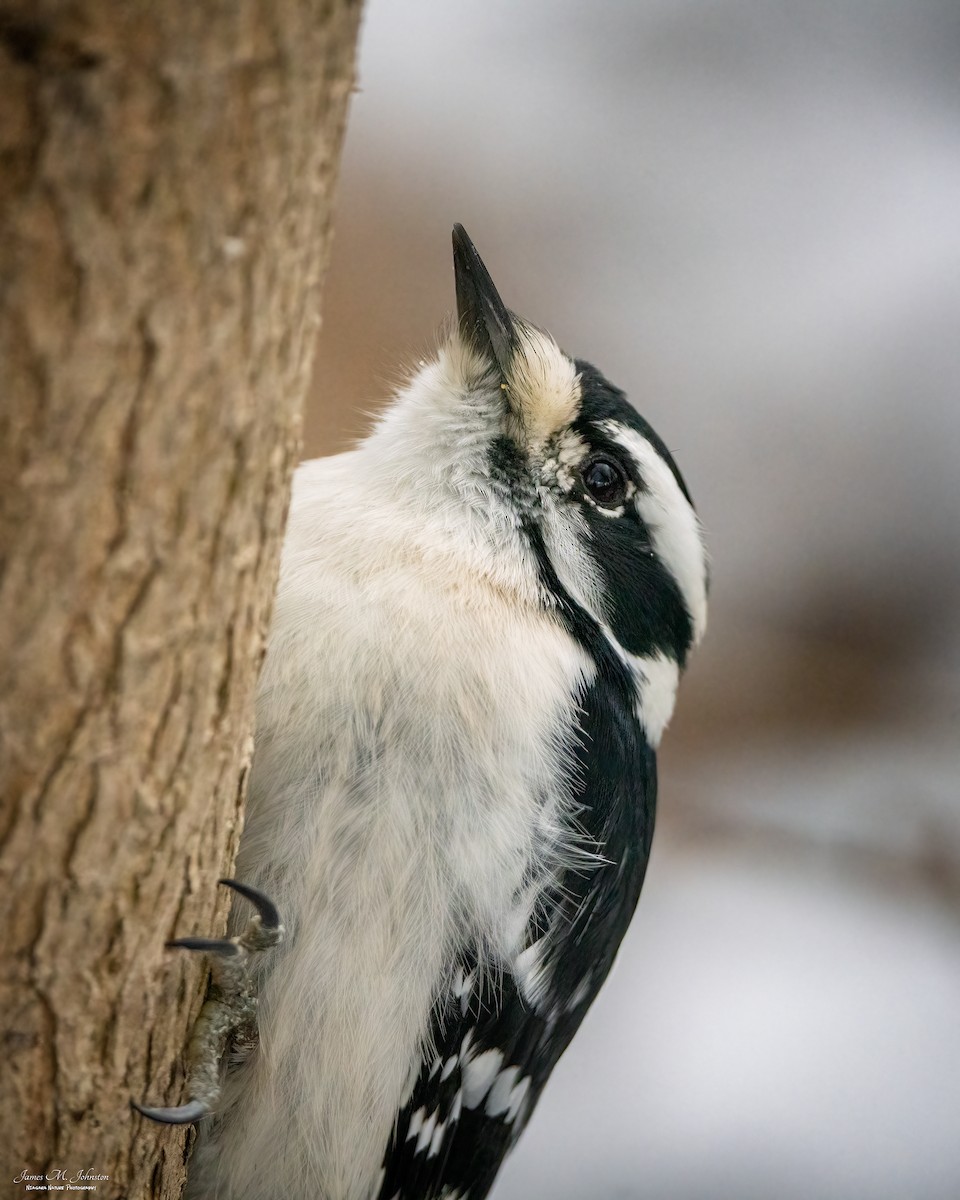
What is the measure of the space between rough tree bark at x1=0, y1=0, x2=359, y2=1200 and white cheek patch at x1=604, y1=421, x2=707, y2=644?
737mm

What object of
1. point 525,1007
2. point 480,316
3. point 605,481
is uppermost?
point 480,316

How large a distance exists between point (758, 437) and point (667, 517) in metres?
0.98

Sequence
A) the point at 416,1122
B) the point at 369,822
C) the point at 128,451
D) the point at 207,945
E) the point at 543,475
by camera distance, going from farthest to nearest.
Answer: the point at 543,475, the point at 416,1122, the point at 369,822, the point at 207,945, the point at 128,451

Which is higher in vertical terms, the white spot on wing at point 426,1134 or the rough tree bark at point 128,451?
the rough tree bark at point 128,451

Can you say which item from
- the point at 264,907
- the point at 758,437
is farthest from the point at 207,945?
the point at 758,437

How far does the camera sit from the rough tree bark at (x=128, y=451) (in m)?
0.49

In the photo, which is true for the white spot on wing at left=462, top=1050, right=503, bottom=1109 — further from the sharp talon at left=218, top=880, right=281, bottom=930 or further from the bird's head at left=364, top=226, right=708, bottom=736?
the bird's head at left=364, top=226, right=708, bottom=736

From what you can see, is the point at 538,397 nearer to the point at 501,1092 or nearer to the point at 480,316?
the point at 480,316

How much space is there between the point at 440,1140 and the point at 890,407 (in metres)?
1.72

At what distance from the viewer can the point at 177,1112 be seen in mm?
791

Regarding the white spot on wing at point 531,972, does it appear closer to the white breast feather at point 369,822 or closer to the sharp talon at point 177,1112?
the white breast feather at point 369,822

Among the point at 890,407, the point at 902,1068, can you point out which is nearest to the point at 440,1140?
the point at 902,1068

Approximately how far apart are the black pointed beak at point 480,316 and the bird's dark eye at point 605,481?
172 millimetres

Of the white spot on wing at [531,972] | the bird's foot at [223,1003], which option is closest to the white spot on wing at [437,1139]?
the white spot on wing at [531,972]
